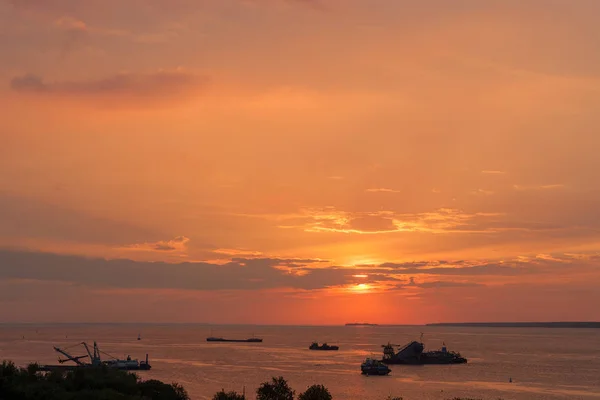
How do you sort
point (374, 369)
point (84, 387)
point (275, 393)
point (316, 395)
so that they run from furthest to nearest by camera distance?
point (374, 369)
point (275, 393)
point (316, 395)
point (84, 387)

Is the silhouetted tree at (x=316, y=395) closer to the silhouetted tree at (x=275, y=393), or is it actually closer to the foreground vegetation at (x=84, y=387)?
the foreground vegetation at (x=84, y=387)

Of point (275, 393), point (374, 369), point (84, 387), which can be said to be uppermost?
point (84, 387)

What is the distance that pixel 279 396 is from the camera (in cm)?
8162

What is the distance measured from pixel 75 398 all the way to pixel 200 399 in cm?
6212

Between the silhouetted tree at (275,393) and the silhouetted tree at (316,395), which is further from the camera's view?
the silhouetted tree at (275,393)

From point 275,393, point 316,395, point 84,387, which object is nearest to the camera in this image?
point 84,387

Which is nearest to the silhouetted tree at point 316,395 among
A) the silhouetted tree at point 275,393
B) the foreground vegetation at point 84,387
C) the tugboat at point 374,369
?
the foreground vegetation at point 84,387

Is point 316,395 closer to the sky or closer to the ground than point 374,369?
closer to the sky

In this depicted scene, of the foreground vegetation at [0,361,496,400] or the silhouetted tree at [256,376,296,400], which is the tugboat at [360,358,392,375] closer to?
the silhouetted tree at [256,376,296,400]

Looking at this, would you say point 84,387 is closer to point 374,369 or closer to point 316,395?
point 316,395

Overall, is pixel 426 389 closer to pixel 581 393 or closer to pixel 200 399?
pixel 581 393

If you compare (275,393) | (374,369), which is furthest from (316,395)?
(374,369)

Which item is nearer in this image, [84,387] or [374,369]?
[84,387]

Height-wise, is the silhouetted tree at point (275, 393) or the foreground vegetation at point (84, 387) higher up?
the foreground vegetation at point (84, 387)
